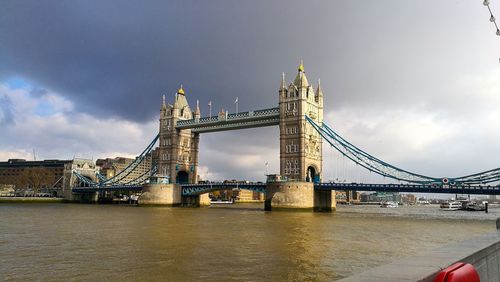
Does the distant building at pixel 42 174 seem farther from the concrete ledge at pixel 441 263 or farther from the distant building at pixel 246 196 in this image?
the concrete ledge at pixel 441 263

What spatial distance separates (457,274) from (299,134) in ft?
213

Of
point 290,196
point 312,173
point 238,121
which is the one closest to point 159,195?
point 238,121

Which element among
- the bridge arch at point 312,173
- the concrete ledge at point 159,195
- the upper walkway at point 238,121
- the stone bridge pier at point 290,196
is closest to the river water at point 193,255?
the stone bridge pier at point 290,196

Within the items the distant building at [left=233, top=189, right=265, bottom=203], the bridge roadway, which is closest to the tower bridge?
the bridge roadway

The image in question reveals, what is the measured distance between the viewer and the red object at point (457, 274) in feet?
15.1

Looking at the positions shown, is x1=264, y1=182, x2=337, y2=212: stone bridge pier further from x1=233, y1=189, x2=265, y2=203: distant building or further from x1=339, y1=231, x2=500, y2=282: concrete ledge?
x1=233, y1=189, x2=265, y2=203: distant building

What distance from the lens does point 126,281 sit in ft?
41.0

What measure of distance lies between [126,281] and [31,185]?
147 meters

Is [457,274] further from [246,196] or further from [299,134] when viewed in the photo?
[246,196]

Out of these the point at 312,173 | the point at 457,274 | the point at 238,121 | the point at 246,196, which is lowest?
the point at 246,196

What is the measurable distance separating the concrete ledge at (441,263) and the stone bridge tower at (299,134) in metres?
60.1

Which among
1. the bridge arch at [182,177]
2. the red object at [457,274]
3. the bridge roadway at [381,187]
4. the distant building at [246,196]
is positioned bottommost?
the distant building at [246,196]

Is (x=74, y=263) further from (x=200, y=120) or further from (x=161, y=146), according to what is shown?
(x=161, y=146)

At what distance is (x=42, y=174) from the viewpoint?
456ft
